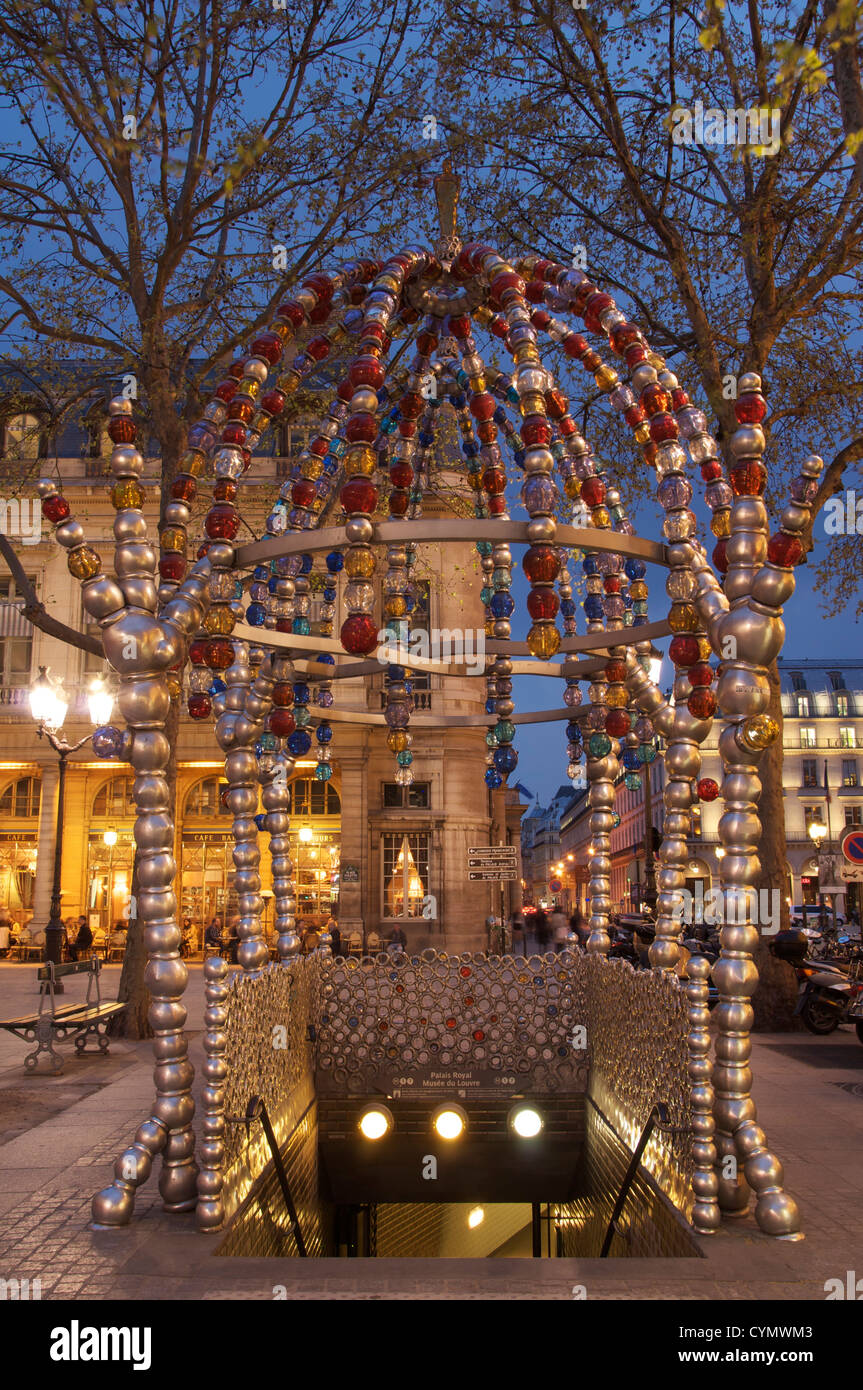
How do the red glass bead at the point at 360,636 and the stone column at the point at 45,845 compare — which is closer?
the red glass bead at the point at 360,636

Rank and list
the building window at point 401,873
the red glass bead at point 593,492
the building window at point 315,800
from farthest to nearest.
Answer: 1. the building window at point 315,800
2. the building window at point 401,873
3. the red glass bead at point 593,492

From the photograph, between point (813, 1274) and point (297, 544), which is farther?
point (297, 544)

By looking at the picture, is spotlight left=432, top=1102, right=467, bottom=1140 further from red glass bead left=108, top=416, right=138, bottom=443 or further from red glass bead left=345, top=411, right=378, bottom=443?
red glass bead left=108, top=416, right=138, bottom=443

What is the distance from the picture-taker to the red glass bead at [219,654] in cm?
584

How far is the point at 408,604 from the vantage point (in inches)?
260

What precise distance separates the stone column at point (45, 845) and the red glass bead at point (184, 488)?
2188 centimetres

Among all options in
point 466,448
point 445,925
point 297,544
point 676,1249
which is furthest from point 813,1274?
point 445,925

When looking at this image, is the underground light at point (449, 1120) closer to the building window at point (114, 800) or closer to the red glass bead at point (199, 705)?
the red glass bead at point (199, 705)

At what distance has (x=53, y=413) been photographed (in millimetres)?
13359

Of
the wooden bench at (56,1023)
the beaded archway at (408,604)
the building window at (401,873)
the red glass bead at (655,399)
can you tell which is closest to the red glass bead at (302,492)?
the beaded archway at (408,604)

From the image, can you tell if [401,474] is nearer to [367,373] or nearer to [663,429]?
[367,373]

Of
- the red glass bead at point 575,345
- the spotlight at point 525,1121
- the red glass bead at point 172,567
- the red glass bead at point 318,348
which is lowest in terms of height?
the spotlight at point 525,1121
